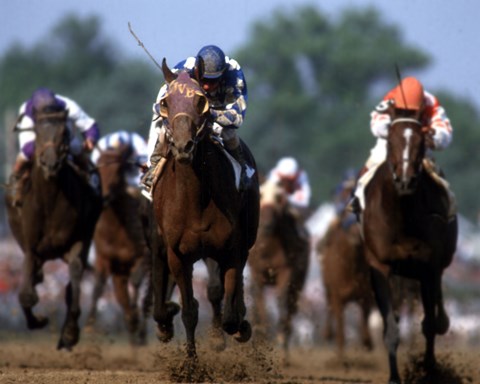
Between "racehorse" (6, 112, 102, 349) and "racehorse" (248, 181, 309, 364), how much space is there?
159 inches

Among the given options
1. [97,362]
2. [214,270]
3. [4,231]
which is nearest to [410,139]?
[214,270]

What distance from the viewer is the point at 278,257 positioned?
58.2ft

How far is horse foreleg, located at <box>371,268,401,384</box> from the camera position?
11.1 metres

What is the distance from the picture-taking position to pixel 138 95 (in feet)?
204

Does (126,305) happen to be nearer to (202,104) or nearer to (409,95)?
(409,95)

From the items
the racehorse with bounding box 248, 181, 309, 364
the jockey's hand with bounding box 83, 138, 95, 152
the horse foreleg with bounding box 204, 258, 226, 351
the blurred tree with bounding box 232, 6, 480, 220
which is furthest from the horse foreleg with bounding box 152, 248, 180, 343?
the blurred tree with bounding box 232, 6, 480, 220

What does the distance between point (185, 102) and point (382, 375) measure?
5851 mm

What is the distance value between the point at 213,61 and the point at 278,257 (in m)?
8.14

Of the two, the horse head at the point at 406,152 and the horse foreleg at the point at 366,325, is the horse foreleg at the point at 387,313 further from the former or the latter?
the horse foreleg at the point at 366,325

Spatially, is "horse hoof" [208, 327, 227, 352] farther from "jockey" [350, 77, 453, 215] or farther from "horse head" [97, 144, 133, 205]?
"horse head" [97, 144, 133, 205]

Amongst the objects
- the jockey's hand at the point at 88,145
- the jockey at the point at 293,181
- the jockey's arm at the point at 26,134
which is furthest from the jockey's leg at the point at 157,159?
the jockey at the point at 293,181

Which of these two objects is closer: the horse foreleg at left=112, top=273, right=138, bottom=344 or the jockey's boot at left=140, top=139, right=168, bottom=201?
the jockey's boot at left=140, top=139, right=168, bottom=201

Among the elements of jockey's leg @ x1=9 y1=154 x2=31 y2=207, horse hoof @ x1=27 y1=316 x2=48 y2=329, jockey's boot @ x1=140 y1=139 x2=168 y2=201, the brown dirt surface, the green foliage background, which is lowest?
the brown dirt surface

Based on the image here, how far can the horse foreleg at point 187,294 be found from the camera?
379 inches
